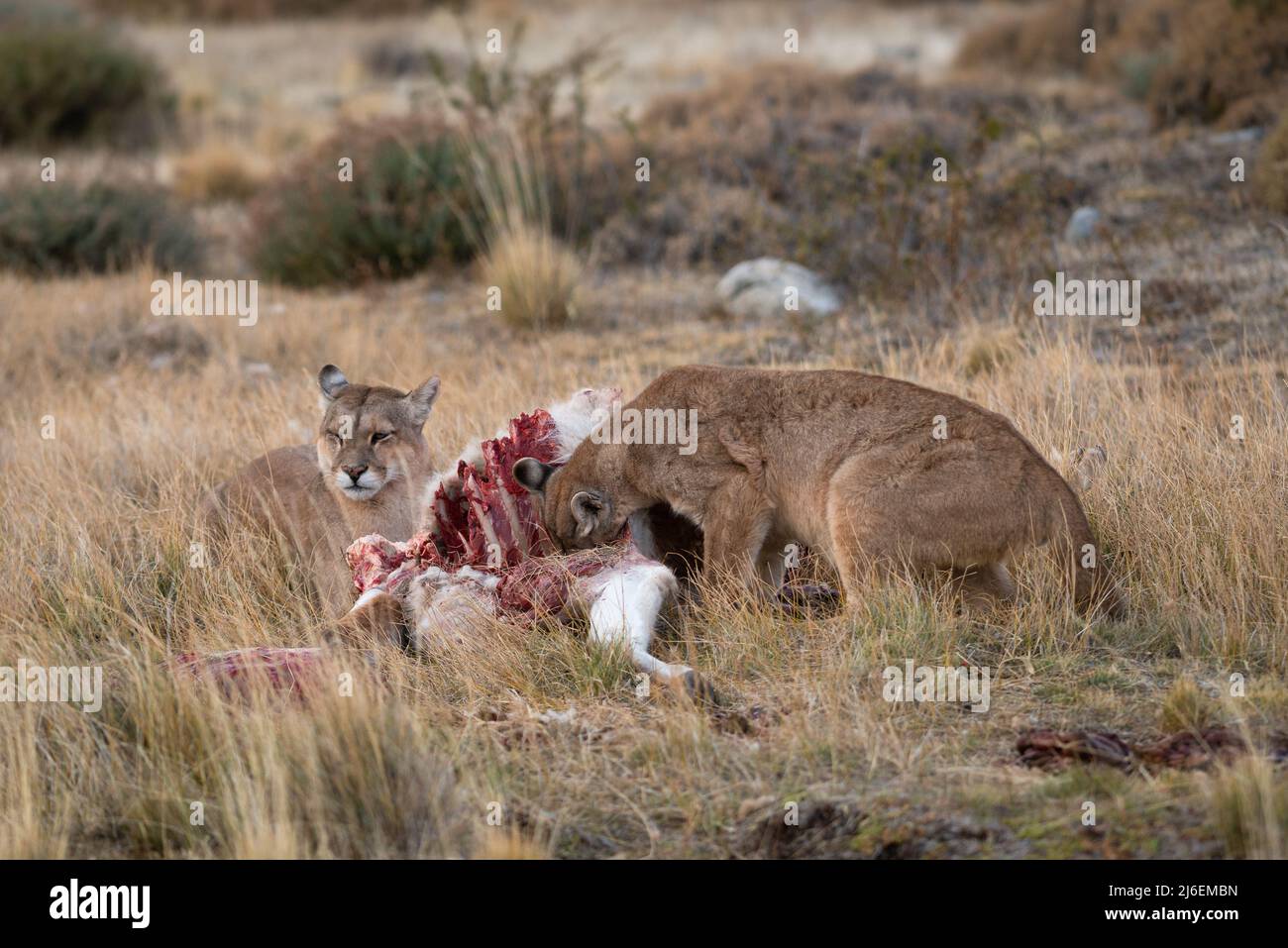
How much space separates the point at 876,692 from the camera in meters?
5.96

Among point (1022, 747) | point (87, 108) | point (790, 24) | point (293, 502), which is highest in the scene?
point (790, 24)

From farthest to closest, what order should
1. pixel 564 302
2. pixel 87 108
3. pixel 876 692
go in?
pixel 87 108 < pixel 564 302 < pixel 876 692

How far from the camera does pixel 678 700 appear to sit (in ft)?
19.3

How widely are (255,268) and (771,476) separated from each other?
40.7 ft

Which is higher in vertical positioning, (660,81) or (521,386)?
(660,81)

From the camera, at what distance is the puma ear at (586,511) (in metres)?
7.16

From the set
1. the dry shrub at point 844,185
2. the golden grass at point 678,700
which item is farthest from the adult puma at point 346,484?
the dry shrub at point 844,185

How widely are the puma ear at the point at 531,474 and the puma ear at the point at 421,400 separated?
0.63m

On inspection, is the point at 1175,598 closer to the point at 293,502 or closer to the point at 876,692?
the point at 876,692

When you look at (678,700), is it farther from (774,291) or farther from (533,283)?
(533,283)

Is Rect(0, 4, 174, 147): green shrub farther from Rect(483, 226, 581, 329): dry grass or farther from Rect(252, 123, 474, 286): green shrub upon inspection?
Rect(483, 226, 581, 329): dry grass

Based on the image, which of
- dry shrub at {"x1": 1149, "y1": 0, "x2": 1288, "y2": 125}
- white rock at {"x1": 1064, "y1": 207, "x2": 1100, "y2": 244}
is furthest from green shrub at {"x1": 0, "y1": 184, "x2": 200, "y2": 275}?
dry shrub at {"x1": 1149, "y1": 0, "x2": 1288, "y2": 125}

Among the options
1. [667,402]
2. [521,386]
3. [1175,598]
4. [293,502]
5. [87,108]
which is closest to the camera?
[1175,598]

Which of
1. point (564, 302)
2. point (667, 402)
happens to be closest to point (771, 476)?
point (667, 402)
